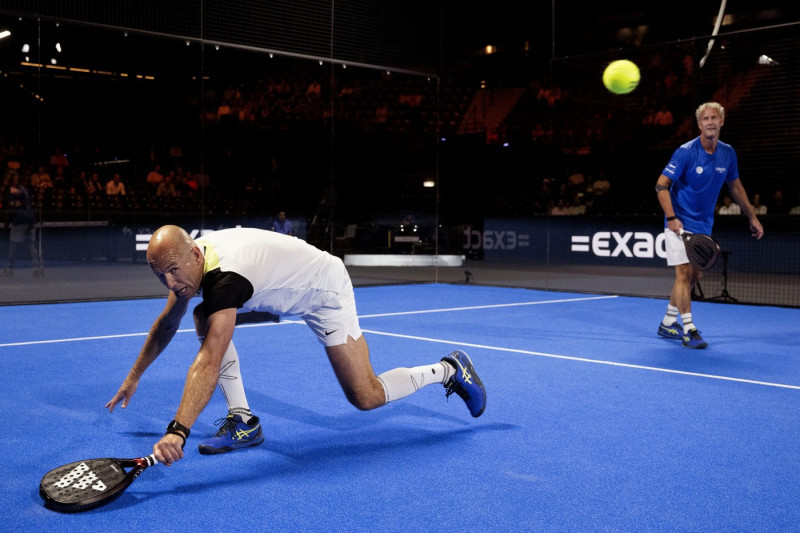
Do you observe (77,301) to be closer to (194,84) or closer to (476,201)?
(194,84)

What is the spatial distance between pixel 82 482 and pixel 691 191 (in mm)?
Result: 5341

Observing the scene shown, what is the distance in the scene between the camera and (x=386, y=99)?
552 inches

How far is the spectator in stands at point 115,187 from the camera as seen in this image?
10.6m

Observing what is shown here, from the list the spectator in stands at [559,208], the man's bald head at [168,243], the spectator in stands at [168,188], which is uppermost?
the spectator in stands at [168,188]

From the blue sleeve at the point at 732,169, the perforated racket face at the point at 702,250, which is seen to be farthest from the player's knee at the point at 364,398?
the blue sleeve at the point at 732,169

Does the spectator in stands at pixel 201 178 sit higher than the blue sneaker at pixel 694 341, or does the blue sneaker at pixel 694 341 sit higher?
the spectator in stands at pixel 201 178

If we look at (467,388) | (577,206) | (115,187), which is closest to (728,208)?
(577,206)

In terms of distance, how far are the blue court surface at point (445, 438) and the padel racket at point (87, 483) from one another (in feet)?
0.15

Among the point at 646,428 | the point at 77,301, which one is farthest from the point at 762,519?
the point at 77,301

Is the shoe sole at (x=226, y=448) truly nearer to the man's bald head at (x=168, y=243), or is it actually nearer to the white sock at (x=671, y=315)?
the man's bald head at (x=168, y=243)

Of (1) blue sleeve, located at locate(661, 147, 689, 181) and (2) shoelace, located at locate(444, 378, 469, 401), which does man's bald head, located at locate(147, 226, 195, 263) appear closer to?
(2) shoelace, located at locate(444, 378, 469, 401)

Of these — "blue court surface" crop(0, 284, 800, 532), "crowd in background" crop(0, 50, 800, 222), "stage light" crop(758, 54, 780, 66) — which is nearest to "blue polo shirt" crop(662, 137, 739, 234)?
"blue court surface" crop(0, 284, 800, 532)

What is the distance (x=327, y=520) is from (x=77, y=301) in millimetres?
8224

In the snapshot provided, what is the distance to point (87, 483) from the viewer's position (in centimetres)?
278
